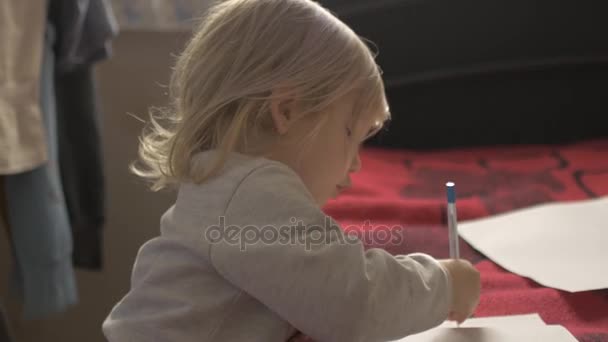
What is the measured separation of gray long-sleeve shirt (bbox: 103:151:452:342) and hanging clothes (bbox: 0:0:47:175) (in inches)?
18.4

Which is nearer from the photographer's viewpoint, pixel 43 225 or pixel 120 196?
pixel 43 225

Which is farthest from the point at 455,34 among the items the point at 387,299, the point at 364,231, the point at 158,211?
the point at 387,299

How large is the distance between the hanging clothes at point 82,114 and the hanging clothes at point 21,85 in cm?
6

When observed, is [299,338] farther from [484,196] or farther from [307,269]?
[484,196]

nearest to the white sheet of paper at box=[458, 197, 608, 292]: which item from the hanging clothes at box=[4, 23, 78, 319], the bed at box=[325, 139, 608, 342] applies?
the bed at box=[325, 139, 608, 342]

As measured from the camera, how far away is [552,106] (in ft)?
4.91

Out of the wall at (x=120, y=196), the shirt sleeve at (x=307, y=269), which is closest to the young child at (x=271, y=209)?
the shirt sleeve at (x=307, y=269)

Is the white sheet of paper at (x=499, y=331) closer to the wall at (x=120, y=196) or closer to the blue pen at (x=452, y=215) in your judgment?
the blue pen at (x=452, y=215)

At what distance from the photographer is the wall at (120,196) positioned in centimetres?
161

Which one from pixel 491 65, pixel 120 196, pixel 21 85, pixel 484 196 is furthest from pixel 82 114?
pixel 491 65

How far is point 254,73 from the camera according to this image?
0.67 m

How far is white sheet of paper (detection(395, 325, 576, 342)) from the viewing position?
0.68 metres

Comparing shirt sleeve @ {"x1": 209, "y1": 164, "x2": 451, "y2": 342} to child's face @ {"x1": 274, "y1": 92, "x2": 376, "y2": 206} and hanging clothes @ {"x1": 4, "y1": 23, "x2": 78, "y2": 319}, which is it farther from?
hanging clothes @ {"x1": 4, "y1": 23, "x2": 78, "y2": 319}

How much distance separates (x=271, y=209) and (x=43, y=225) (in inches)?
24.9
